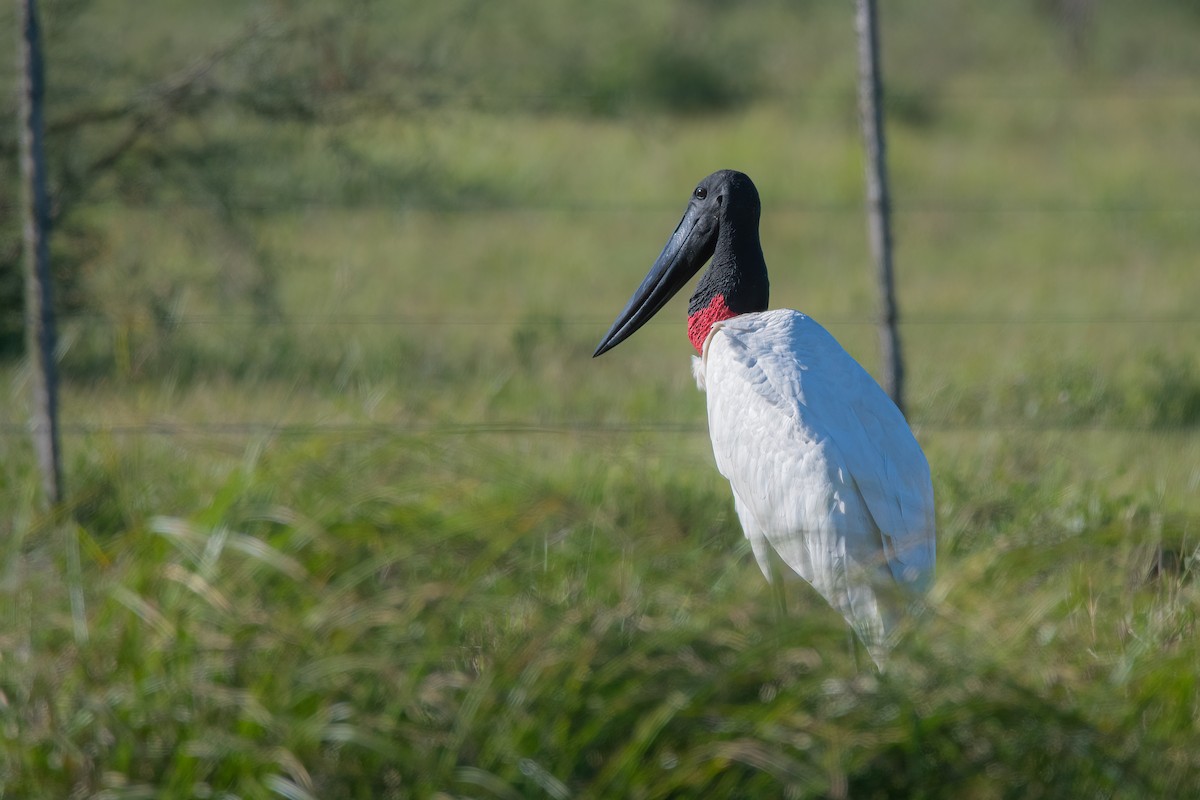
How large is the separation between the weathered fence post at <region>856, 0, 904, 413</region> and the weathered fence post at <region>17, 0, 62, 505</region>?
8.39ft

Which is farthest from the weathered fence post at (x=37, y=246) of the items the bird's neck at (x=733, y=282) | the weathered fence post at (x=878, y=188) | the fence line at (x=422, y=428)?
the weathered fence post at (x=878, y=188)

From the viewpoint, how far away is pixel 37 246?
4254mm

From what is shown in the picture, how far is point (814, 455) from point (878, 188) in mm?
1454

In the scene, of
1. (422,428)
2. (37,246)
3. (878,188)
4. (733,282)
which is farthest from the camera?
(878,188)

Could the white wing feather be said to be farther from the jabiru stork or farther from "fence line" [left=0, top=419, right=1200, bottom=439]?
"fence line" [left=0, top=419, right=1200, bottom=439]

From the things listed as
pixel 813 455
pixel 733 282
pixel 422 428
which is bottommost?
pixel 813 455

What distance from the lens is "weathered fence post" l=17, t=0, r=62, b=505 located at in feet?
13.8

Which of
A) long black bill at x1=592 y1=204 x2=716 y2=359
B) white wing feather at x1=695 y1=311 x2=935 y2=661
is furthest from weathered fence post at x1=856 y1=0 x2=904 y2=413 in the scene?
white wing feather at x1=695 y1=311 x2=935 y2=661

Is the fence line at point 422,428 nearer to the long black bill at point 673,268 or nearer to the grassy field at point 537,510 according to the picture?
the grassy field at point 537,510

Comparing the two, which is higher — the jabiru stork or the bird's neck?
the bird's neck

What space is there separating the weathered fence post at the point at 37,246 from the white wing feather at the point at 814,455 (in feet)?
6.77

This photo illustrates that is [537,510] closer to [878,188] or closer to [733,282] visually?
[733,282]

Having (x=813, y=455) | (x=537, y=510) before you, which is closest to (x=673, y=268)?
(x=813, y=455)

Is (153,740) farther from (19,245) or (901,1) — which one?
(901,1)
